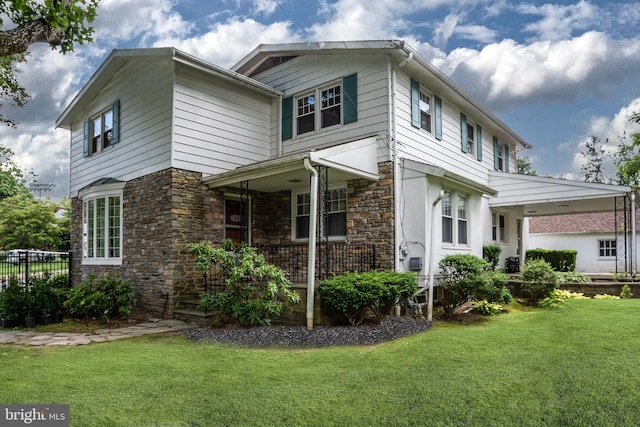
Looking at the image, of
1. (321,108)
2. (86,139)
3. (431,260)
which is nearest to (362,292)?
(431,260)

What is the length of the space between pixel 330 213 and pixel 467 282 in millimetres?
3465

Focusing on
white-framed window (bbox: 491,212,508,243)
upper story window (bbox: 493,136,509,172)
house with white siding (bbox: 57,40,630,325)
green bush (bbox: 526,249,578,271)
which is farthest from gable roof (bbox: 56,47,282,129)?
green bush (bbox: 526,249,578,271)

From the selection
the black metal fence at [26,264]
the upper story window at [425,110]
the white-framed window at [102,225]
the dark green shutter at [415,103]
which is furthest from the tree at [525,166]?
the black metal fence at [26,264]

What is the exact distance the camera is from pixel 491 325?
320 inches

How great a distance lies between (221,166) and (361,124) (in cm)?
362

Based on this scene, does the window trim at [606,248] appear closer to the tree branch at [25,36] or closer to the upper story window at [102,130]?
the upper story window at [102,130]

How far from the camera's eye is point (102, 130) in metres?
13.2

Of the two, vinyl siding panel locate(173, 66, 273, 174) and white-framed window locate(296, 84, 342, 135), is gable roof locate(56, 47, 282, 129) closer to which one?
vinyl siding panel locate(173, 66, 273, 174)

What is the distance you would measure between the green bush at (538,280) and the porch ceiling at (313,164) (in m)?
4.56

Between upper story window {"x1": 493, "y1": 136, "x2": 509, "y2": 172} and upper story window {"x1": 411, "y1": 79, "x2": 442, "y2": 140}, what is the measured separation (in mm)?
5323

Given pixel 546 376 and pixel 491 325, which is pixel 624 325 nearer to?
pixel 491 325

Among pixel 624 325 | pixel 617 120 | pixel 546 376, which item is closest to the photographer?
pixel 546 376

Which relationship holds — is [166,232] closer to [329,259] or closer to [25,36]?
[329,259]

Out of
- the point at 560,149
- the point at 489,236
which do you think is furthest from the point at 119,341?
the point at 560,149
